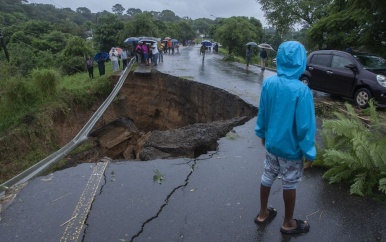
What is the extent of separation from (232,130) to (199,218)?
3825 millimetres

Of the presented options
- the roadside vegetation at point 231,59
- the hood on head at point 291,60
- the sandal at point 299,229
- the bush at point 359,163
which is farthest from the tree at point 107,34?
the sandal at point 299,229

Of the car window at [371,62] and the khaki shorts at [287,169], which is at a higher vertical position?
the car window at [371,62]

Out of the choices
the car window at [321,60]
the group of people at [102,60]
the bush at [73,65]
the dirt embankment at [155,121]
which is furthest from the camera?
the bush at [73,65]

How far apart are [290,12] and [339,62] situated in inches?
816

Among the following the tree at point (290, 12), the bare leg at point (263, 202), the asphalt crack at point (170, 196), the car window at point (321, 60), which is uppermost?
the tree at point (290, 12)

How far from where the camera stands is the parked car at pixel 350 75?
9047 millimetres

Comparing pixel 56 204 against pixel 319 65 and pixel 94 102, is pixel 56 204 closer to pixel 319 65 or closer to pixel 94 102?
pixel 319 65

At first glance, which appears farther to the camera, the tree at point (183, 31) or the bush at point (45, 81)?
the tree at point (183, 31)

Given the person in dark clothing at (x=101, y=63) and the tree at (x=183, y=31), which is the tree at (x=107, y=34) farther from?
the tree at (x=183, y=31)

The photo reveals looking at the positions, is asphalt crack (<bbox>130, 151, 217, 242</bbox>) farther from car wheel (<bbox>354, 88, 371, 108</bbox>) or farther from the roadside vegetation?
car wheel (<bbox>354, 88, 371, 108</bbox>)

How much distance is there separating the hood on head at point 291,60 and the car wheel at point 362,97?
767cm

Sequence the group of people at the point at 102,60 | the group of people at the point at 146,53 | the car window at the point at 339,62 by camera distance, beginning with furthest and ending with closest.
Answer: the group of people at the point at 146,53 < the group of people at the point at 102,60 < the car window at the point at 339,62

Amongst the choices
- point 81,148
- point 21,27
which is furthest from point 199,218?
point 21,27

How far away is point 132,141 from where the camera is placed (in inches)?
581
